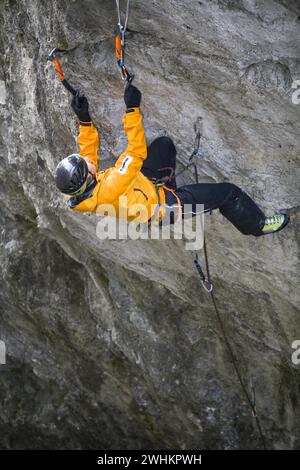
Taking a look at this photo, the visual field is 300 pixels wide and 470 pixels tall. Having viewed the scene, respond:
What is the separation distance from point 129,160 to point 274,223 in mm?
1850

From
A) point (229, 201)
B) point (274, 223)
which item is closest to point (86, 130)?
point (229, 201)

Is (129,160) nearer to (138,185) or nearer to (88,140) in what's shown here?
(138,185)

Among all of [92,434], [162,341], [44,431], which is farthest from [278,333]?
[44,431]

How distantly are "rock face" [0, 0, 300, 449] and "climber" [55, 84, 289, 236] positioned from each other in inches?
13.6

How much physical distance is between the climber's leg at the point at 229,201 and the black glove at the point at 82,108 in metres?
1.26

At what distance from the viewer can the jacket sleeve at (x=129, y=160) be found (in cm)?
508

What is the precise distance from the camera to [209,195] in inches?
224

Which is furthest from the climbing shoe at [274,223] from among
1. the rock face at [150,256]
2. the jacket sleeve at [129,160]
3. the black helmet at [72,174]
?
the black helmet at [72,174]

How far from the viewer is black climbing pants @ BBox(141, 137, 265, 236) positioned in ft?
18.7

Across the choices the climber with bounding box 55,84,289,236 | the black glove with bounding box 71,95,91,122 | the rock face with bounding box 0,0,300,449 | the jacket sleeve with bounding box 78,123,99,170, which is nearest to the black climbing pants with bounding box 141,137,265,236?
the climber with bounding box 55,84,289,236

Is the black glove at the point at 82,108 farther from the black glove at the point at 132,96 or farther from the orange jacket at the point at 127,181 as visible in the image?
the black glove at the point at 132,96

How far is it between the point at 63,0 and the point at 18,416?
745cm

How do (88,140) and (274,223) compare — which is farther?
(274,223)

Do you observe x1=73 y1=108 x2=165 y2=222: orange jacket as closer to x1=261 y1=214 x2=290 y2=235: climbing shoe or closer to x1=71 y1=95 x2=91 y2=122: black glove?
x1=71 y1=95 x2=91 y2=122: black glove
